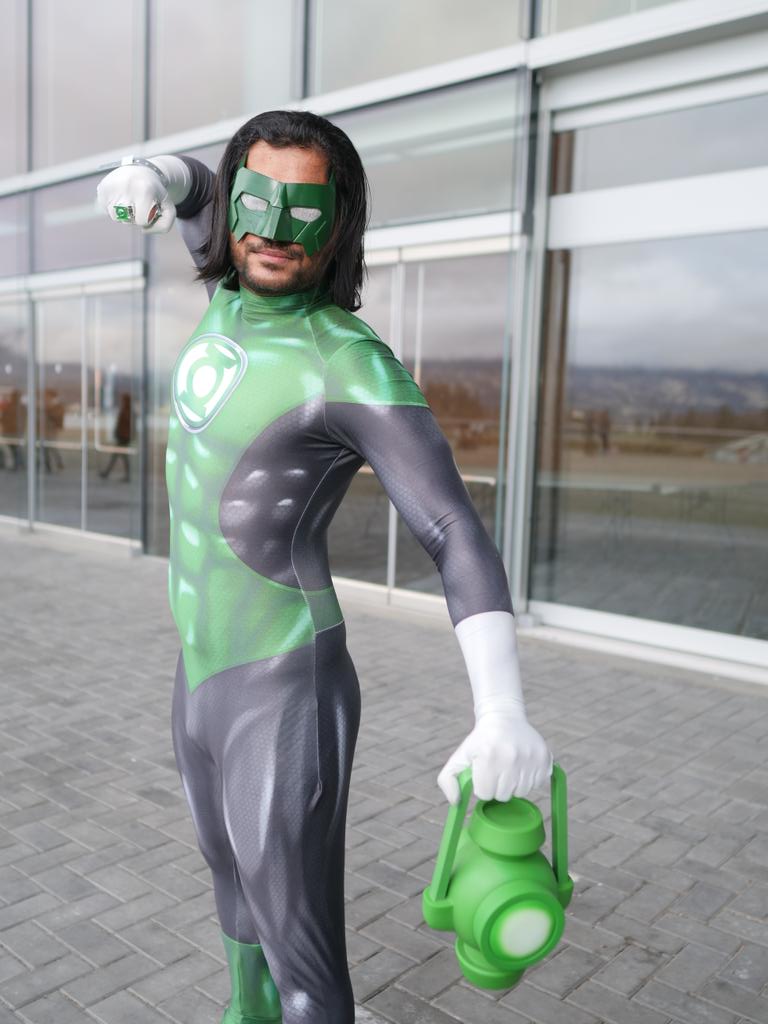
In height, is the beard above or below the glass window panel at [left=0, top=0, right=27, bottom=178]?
below

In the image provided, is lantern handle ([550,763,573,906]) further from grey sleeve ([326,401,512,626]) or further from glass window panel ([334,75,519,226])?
glass window panel ([334,75,519,226])

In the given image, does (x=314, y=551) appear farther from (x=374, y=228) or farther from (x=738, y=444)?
(x=374, y=228)

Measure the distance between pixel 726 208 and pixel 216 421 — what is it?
5413 mm

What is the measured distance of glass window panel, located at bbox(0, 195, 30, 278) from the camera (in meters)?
11.4

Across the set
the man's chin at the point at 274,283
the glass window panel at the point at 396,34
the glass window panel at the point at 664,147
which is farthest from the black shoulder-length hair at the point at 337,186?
the glass window panel at the point at 396,34

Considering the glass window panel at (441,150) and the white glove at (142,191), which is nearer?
the white glove at (142,191)

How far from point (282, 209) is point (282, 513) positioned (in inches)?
20.6

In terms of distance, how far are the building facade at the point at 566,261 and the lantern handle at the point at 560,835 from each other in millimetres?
5191

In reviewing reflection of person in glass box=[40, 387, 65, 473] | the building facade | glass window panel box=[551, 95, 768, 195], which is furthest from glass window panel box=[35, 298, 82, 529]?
glass window panel box=[551, 95, 768, 195]

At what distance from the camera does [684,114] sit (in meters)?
6.34

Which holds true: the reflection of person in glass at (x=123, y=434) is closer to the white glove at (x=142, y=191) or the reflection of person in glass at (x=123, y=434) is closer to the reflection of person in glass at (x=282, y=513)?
the white glove at (x=142, y=191)

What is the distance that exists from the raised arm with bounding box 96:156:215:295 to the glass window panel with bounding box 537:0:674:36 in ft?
17.1

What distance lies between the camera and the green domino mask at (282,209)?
1.67 m

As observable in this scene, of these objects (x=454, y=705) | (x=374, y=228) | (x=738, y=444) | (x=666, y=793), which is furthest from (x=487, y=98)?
(x=666, y=793)
